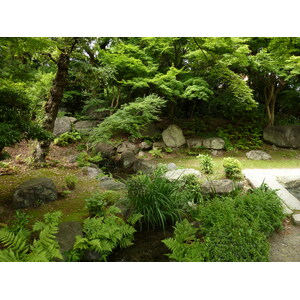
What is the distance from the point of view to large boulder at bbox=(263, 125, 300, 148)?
843 centimetres

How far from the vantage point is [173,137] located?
28.5 ft

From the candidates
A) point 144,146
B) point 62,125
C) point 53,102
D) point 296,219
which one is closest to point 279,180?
point 296,219

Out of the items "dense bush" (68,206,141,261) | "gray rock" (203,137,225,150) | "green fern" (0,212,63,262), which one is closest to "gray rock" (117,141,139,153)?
"gray rock" (203,137,225,150)

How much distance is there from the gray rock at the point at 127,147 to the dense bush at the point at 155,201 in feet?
15.9

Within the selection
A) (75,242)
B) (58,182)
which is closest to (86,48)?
(58,182)

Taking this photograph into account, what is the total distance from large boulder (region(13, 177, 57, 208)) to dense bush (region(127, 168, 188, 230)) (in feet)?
4.48

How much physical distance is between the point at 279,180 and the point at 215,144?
3.75 meters

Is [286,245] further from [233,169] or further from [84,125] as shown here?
[84,125]

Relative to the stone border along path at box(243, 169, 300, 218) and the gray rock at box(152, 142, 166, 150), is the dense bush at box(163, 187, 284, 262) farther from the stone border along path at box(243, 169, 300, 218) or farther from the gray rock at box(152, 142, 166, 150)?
the gray rock at box(152, 142, 166, 150)

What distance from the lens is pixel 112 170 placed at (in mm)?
6734

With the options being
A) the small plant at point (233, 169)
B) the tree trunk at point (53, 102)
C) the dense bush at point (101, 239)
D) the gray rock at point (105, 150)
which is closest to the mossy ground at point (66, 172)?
the small plant at point (233, 169)

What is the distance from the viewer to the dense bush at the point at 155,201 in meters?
2.99
